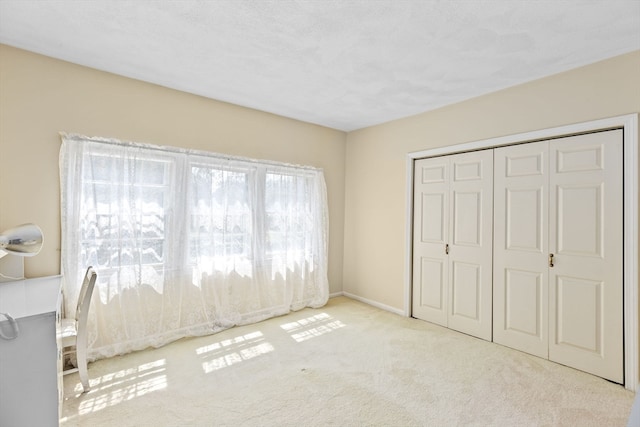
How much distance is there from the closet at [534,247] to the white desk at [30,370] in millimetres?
3588

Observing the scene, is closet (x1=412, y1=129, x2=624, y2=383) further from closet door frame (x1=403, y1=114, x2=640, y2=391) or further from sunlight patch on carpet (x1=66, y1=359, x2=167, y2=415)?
sunlight patch on carpet (x1=66, y1=359, x2=167, y2=415)

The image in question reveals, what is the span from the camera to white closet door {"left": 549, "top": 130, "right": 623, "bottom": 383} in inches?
98.9

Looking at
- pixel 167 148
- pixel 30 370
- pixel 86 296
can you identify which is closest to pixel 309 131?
pixel 167 148

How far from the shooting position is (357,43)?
2336 millimetres

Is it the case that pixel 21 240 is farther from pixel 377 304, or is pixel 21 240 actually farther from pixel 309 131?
pixel 377 304

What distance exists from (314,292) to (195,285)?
1713 millimetres

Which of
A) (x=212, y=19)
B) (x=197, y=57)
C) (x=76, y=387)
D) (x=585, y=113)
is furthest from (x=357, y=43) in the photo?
(x=76, y=387)

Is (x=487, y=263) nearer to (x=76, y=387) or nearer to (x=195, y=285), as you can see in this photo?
(x=195, y=285)

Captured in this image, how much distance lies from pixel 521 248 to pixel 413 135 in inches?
72.0

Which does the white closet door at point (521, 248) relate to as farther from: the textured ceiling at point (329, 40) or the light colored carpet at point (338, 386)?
the textured ceiling at point (329, 40)

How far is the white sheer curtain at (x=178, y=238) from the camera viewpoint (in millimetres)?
2770

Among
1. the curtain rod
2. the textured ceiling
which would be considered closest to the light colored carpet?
the curtain rod

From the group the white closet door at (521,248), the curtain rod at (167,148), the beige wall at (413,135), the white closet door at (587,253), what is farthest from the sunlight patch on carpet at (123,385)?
the white closet door at (587,253)

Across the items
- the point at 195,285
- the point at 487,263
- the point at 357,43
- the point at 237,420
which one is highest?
the point at 357,43
